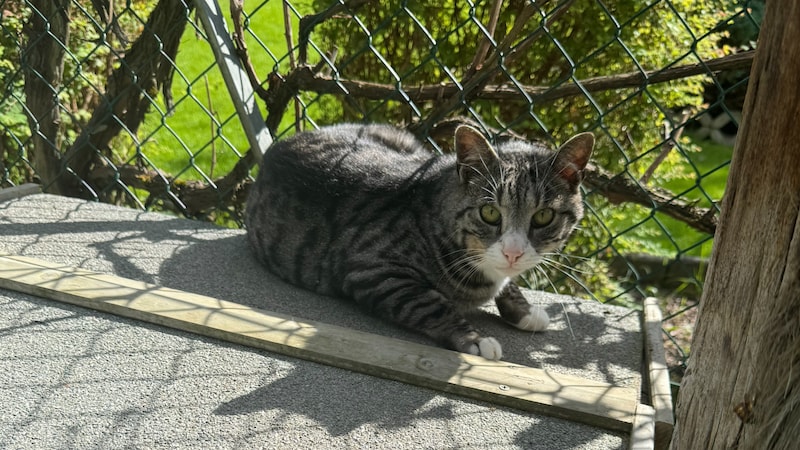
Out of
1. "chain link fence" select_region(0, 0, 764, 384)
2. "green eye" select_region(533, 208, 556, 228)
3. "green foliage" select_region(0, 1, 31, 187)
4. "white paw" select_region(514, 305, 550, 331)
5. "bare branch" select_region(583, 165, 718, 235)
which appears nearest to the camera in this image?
"green eye" select_region(533, 208, 556, 228)

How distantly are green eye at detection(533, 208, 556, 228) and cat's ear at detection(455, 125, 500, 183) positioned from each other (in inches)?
7.1

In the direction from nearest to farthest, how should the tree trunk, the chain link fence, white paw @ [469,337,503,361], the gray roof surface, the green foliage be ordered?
the gray roof surface, white paw @ [469,337,503,361], the chain link fence, the tree trunk, the green foliage

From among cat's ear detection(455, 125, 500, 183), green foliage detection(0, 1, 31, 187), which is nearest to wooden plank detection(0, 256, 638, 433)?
cat's ear detection(455, 125, 500, 183)

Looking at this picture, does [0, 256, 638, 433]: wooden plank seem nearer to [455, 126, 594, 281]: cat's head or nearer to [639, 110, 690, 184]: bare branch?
[455, 126, 594, 281]: cat's head

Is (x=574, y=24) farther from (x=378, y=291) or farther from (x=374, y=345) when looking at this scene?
(x=374, y=345)

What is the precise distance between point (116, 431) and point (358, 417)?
1.80 ft

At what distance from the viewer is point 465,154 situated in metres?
2.46

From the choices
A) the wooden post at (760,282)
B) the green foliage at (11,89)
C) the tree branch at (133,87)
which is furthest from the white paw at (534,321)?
the green foliage at (11,89)

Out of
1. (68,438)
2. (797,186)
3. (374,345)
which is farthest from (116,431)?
(797,186)

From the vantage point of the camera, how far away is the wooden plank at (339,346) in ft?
6.85

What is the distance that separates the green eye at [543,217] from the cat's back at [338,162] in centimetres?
50

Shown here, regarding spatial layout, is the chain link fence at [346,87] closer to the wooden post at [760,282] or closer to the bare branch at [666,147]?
the bare branch at [666,147]

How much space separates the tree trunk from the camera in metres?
3.60

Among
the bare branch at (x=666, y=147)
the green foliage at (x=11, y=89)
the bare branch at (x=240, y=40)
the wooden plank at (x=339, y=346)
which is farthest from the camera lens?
the green foliage at (x=11, y=89)
